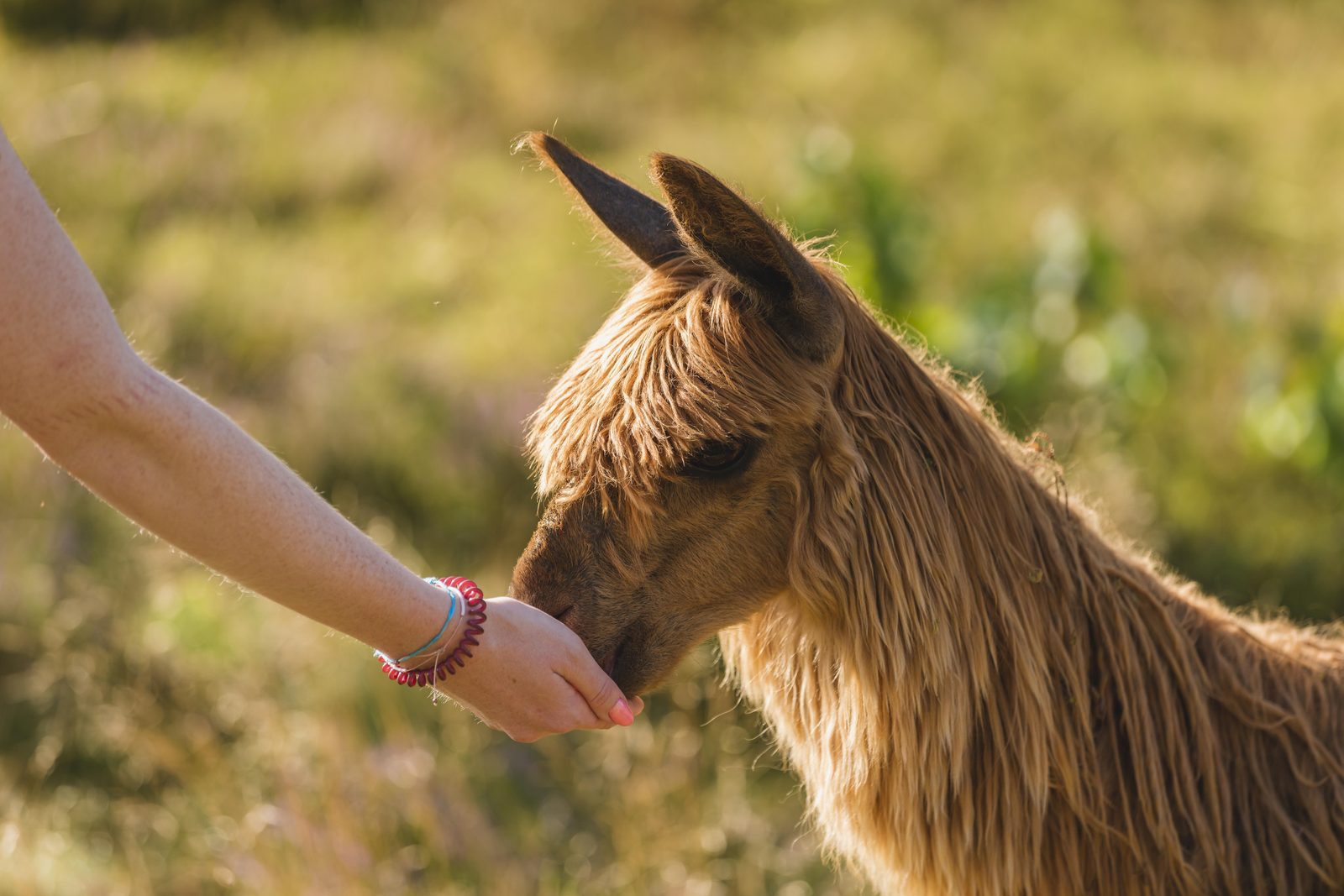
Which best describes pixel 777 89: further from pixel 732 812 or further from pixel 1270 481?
pixel 732 812

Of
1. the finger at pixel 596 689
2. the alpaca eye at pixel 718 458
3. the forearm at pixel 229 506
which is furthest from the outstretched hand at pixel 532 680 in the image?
the alpaca eye at pixel 718 458

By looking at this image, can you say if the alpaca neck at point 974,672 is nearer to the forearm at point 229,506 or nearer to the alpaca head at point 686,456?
the alpaca head at point 686,456

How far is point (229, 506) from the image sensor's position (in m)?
1.82

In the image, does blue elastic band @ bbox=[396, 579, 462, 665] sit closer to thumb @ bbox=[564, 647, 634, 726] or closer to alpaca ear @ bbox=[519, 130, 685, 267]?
thumb @ bbox=[564, 647, 634, 726]

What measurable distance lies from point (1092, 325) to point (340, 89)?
681cm

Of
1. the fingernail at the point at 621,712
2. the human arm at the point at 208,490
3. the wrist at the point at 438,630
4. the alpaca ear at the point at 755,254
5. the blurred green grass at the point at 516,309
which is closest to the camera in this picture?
the human arm at the point at 208,490

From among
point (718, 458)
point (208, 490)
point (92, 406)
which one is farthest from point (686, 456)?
point (92, 406)

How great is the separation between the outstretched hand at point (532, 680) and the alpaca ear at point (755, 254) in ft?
2.24

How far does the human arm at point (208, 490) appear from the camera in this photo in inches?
64.9

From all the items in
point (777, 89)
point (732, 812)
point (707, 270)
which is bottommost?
point (732, 812)

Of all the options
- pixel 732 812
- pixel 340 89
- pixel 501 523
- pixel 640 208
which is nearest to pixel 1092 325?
pixel 501 523

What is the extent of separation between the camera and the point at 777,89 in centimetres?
1009

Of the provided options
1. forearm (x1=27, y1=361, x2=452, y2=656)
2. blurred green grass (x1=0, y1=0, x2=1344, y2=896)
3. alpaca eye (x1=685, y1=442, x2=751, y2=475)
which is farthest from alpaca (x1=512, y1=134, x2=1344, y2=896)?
blurred green grass (x1=0, y1=0, x2=1344, y2=896)

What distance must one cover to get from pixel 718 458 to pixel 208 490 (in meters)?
0.85
